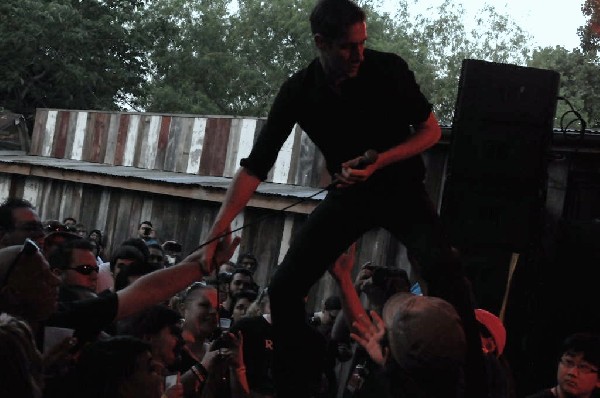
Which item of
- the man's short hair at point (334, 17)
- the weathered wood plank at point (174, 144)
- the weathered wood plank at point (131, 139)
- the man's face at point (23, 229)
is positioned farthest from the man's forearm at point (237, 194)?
the weathered wood plank at point (131, 139)

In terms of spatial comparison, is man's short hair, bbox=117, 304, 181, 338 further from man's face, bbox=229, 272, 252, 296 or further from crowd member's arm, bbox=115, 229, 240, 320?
man's face, bbox=229, 272, 252, 296

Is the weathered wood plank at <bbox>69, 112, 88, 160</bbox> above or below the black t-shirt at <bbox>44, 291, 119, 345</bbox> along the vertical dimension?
above

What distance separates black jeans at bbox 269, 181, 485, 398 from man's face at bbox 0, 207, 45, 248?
263cm

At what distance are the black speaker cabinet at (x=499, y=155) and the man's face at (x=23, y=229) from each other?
10.1 ft

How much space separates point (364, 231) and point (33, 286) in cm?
161

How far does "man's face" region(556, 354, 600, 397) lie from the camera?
6.52m

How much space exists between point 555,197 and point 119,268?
17.9 feet

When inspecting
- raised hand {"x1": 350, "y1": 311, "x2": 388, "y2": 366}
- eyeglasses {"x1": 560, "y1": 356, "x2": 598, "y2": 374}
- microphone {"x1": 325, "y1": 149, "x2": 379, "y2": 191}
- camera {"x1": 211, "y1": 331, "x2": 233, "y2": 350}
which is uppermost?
microphone {"x1": 325, "y1": 149, "x2": 379, "y2": 191}

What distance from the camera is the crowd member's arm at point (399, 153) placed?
183 inches

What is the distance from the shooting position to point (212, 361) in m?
5.91

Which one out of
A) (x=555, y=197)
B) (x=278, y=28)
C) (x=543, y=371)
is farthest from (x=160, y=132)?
(x=278, y=28)

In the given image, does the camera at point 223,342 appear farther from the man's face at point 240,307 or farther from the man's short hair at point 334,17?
the man's face at point 240,307

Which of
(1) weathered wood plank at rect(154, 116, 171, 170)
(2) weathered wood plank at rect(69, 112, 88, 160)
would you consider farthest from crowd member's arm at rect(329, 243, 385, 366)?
(2) weathered wood plank at rect(69, 112, 88, 160)

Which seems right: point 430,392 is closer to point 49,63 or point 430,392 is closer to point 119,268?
point 119,268
